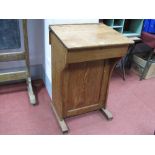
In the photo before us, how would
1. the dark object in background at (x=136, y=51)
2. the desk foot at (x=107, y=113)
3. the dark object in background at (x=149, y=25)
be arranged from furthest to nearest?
1. the dark object in background at (x=136, y=51)
2. the dark object in background at (x=149, y=25)
3. the desk foot at (x=107, y=113)

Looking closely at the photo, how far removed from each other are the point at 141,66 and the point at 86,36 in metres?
1.65

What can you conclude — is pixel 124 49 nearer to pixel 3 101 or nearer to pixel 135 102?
pixel 135 102

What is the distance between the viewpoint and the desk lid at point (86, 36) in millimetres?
1497

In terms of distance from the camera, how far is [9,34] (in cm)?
225

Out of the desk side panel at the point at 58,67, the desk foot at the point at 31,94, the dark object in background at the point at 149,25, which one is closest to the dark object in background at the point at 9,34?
the desk foot at the point at 31,94

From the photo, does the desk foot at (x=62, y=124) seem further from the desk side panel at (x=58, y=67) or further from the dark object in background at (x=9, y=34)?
the dark object in background at (x=9, y=34)

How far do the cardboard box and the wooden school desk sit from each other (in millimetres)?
1153

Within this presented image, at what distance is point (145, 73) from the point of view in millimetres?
2930

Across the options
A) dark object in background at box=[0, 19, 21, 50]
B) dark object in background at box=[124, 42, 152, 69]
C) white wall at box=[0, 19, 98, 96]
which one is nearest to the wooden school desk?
white wall at box=[0, 19, 98, 96]

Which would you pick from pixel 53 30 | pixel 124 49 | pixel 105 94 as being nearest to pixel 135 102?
pixel 105 94

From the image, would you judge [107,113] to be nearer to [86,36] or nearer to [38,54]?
[86,36]

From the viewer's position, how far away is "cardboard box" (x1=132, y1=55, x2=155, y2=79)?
9.55 feet

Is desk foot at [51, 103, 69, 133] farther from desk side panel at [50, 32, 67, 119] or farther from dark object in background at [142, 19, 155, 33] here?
dark object in background at [142, 19, 155, 33]

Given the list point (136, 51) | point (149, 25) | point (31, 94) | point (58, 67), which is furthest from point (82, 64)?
point (136, 51)
